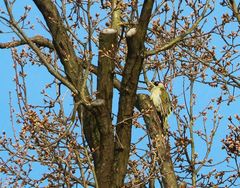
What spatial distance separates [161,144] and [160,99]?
1.61 m

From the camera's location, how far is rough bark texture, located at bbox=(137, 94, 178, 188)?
32.0ft

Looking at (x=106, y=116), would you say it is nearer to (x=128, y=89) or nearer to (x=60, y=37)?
(x=128, y=89)

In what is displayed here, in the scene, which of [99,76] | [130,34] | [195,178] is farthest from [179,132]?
[130,34]

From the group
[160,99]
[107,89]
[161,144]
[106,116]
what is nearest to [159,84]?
[160,99]

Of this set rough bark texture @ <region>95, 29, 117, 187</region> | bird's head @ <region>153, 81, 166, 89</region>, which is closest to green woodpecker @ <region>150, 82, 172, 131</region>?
bird's head @ <region>153, 81, 166, 89</region>

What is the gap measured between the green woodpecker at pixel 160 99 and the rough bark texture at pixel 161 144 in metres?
0.38

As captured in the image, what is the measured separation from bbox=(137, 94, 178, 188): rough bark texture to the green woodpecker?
0.38 meters

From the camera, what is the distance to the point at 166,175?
391 inches

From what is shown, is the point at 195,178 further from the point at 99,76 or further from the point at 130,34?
the point at 130,34

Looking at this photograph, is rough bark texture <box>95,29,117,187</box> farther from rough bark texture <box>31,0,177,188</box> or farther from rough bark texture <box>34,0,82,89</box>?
rough bark texture <box>34,0,82,89</box>

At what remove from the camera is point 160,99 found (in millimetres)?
11242

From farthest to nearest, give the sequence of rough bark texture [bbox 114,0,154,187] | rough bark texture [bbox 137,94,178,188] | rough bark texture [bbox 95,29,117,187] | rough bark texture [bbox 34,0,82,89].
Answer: rough bark texture [bbox 137,94,178,188] → rough bark texture [bbox 34,0,82,89] → rough bark texture [bbox 95,29,117,187] → rough bark texture [bbox 114,0,154,187]

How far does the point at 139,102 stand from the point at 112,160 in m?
2.67

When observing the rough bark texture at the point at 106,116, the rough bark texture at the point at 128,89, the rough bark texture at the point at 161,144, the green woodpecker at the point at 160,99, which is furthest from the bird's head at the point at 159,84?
the rough bark texture at the point at 128,89
